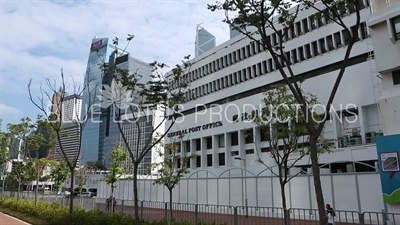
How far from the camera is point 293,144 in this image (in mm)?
14031

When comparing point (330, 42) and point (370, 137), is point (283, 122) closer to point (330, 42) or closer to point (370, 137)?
point (370, 137)

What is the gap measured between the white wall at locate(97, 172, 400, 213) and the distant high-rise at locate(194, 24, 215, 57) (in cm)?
4194

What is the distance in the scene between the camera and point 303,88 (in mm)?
32000

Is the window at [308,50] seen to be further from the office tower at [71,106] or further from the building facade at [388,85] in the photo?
the office tower at [71,106]

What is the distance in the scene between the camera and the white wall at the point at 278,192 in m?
16.6

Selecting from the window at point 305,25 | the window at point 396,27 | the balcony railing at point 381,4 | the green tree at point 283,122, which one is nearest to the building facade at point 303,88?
the window at point 305,25

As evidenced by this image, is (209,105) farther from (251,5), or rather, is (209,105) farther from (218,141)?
(251,5)

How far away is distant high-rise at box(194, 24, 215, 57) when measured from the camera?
67562 mm

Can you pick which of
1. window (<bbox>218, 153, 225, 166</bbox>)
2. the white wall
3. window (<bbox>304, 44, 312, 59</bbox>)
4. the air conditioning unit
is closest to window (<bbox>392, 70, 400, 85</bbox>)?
the white wall

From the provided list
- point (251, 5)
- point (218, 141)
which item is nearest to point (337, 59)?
point (218, 141)

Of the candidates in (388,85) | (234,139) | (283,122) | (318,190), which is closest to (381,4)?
(388,85)

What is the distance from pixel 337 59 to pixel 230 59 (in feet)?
55.7

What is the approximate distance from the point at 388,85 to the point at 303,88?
531 inches

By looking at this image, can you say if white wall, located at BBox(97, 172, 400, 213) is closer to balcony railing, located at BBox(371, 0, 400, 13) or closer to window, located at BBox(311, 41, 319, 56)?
balcony railing, located at BBox(371, 0, 400, 13)
